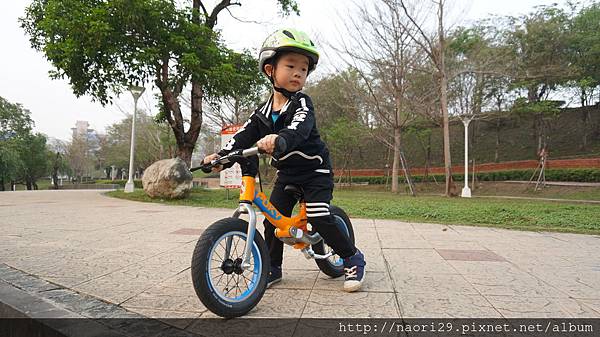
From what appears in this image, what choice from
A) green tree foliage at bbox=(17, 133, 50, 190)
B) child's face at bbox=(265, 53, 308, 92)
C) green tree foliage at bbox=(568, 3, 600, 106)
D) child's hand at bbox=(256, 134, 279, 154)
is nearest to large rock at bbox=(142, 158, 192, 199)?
child's face at bbox=(265, 53, 308, 92)

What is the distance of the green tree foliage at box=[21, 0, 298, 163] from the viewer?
31.3ft

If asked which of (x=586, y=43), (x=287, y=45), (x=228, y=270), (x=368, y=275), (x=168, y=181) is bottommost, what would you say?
(x=368, y=275)

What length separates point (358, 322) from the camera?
189 cm

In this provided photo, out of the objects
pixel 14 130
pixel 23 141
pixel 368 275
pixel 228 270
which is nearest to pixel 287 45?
pixel 228 270

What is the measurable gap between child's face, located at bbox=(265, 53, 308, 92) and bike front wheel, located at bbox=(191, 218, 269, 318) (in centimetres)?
95

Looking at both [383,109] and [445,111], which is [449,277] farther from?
[383,109]

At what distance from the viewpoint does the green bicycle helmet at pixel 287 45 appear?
7.48 ft

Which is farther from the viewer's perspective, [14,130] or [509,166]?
[14,130]

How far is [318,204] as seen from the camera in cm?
237

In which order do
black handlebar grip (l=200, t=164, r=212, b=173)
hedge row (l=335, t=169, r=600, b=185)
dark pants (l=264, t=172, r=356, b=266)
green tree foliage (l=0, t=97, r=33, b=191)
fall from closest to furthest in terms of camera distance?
black handlebar grip (l=200, t=164, r=212, b=173)
dark pants (l=264, t=172, r=356, b=266)
hedge row (l=335, t=169, r=600, b=185)
green tree foliage (l=0, t=97, r=33, b=191)

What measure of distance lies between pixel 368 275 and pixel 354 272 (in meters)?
0.46

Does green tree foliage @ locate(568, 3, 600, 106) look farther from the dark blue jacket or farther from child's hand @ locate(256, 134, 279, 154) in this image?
child's hand @ locate(256, 134, 279, 154)

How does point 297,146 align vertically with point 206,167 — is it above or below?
above

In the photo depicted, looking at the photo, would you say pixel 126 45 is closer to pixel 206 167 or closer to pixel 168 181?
pixel 168 181
